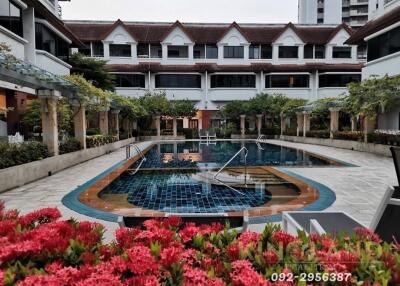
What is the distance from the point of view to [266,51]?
1619 inches

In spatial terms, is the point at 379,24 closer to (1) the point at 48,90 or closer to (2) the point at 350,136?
(2) the point at 350,136

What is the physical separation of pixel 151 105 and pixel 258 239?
105ft

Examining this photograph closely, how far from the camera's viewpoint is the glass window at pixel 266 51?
41.0 m

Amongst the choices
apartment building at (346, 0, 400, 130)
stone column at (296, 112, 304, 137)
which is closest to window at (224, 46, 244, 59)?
stone column at (296, 112, 304, 137)

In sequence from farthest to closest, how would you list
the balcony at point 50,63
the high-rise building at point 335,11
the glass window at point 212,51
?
the high-rise building at point 335,11, the glass window at point 212,51, the balcony at point 50,63

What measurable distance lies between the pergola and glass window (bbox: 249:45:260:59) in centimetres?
2836

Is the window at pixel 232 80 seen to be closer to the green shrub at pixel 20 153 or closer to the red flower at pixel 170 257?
the green shrub at pixel 20 153

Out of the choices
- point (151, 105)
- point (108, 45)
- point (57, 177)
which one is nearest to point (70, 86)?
point (57, 177)

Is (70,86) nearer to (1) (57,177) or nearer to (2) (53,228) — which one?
(1) (57,177)

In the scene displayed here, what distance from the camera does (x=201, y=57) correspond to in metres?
40.6

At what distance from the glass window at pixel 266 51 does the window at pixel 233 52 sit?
2.58 m

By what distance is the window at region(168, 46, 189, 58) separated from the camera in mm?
40156

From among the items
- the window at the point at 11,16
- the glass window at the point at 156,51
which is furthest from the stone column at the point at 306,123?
the window at the point at 11,16

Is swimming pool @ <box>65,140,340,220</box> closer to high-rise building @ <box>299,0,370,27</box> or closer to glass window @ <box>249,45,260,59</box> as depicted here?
glass window @ <box>249,45,260,59</box>
